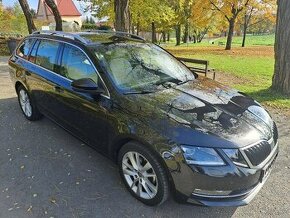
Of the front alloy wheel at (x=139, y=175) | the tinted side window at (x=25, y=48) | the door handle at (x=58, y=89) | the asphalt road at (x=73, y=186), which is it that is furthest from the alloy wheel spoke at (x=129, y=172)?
the tinted side window at (x=25, y=48)

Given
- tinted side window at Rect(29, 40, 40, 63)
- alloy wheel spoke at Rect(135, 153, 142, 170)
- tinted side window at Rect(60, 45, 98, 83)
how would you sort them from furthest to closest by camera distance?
tinted side window at Rect(29, 40, 40, 63), tinted side window at Rect(60, 45, 98, 83), alloy wheel spoke at Rect(135, 153, 142, 170)

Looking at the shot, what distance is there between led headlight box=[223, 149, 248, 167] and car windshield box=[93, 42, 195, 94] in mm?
1289

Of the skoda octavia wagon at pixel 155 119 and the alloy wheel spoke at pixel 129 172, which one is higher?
the skoda octavia wagon at pixel 155 119

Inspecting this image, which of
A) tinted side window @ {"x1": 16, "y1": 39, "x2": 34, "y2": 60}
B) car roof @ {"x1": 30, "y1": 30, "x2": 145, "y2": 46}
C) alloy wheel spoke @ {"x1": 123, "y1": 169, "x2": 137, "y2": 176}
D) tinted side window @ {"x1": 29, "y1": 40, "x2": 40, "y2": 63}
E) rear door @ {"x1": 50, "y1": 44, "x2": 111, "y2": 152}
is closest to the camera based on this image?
alloy wheel spoke @ {"x1": 123, "y1": 169, "x2": 137, "y2": 176}

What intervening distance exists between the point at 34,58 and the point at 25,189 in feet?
8.29

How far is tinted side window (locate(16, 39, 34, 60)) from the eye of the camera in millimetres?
5289

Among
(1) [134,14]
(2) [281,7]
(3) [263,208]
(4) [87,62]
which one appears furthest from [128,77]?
(1) [134,14]

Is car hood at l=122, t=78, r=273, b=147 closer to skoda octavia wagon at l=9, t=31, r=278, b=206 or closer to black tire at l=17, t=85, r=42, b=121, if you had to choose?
skoda octavia wagon at l=9, t=31, r=278, b=206

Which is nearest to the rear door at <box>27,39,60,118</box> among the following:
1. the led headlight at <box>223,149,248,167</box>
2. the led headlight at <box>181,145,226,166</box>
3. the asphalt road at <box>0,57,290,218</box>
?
the asphalt road at <box>0,57,290,218</box>

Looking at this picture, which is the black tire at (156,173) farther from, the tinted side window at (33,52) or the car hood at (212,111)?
the tinted side window at (33,52)

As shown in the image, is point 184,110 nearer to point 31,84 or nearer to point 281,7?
point 31,84

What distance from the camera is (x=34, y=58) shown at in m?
5.00

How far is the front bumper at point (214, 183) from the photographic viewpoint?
2.60m

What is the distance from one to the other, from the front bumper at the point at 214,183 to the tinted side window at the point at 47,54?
2.76 meters
